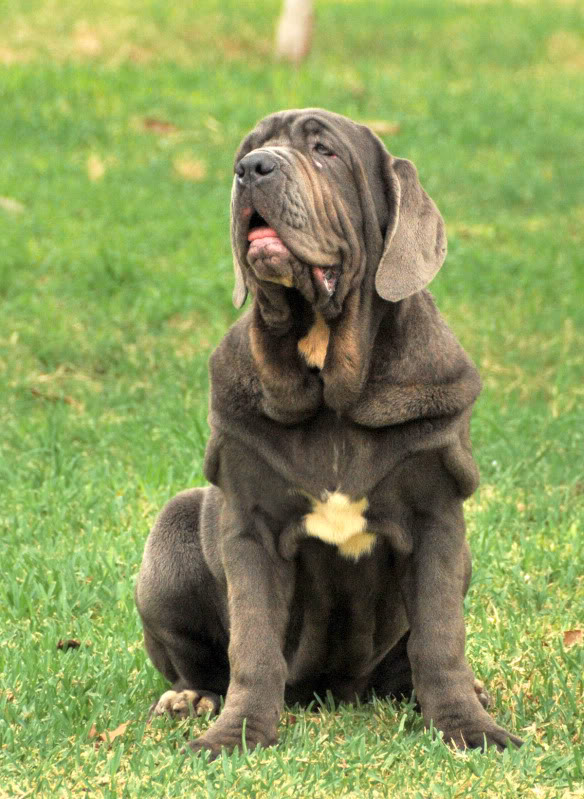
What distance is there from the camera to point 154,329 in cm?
802

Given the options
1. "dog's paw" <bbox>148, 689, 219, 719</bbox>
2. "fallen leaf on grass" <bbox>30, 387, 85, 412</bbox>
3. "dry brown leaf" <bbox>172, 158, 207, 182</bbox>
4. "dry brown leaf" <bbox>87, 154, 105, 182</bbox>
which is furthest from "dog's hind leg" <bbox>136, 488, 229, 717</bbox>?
"dry brown leaf" <bbox>172, 158, 207, 182</bbox>

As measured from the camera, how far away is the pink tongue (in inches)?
140

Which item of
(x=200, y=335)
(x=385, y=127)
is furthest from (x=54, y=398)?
(x=385, y=127)

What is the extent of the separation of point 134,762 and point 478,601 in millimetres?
1808

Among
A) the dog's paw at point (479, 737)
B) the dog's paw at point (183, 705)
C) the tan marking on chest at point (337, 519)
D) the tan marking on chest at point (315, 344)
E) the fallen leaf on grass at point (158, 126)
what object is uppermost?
the tan marking on chest at point (315, 344)

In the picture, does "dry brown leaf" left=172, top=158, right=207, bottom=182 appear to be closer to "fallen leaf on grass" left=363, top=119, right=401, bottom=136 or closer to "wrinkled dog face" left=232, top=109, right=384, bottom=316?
"fallen leaf on grass" left=363, top=119, right=401, bottom=136

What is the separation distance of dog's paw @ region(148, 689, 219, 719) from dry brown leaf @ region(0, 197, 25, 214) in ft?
19.8

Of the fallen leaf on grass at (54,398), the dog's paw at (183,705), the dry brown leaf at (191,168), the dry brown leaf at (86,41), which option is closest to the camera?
the dog's paw at (183,705)

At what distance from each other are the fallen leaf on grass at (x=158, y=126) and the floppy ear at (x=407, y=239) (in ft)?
25.5

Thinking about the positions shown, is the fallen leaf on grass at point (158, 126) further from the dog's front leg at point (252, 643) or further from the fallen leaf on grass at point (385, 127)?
the dog's front leg at point (252, 643)

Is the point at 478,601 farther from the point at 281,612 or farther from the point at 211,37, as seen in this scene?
the point at 211,37

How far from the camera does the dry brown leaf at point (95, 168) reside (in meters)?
10.4

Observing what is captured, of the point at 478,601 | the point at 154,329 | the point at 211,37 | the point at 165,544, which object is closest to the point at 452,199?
the point at 154,329

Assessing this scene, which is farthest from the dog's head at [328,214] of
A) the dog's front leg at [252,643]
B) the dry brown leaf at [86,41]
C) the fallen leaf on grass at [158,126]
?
the dry brown leaf at [86,41]
